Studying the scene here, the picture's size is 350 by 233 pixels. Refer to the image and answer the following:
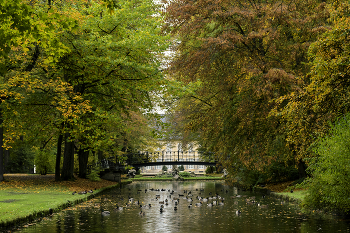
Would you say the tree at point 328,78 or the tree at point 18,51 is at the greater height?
the tree at point 18,51

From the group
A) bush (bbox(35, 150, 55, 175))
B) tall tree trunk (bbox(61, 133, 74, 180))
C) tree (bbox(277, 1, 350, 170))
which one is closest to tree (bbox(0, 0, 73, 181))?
tall tree trunk (bbox(61, 133, 74, 180))

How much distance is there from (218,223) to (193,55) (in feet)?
29.8

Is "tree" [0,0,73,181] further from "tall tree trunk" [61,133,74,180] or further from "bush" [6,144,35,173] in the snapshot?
"bush" [6,144,35,173]

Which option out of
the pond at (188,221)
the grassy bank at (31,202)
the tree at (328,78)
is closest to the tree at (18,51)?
the grassy bank at (31,202)

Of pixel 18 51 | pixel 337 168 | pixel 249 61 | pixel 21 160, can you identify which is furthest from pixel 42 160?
pixel 337 168

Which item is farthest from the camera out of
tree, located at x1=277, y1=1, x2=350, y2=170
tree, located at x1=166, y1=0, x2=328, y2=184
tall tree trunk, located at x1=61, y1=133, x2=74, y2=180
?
tall tree trunk, located at x1=61, y1=133, x2=74, y2=180

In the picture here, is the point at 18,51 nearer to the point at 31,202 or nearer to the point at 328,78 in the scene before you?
the point at 31,202

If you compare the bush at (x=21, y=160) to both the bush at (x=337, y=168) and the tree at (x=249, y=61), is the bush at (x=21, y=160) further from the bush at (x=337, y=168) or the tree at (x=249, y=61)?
the bush at (x=337, y=168)

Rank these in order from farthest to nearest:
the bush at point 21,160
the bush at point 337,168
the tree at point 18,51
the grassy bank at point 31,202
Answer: the bush at point 21,160 < the grassy bank at point 31,202 < the bush at point 337,168 < the tree at point 18,51

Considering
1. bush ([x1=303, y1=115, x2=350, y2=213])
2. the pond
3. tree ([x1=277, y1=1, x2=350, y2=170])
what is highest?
tree ([x1=277, y1=1, x2=350, y2=170])

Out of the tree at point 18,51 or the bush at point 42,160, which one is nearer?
the tree at point 18,51

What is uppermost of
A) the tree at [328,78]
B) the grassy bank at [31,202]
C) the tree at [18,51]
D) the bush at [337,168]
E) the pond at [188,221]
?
the tree at [18,51]

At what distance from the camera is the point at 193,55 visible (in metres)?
18.3

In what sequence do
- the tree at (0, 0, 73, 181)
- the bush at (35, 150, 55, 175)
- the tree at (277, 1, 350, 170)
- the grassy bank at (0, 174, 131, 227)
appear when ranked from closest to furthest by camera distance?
the tree at (277, 1, 350, 170) → the tree at (0, 0, 73, 181) → the grassy bank at (0, 174, 131, 227) → the bush at (35, 150, 55, 175)
